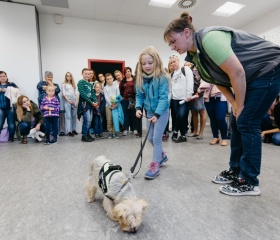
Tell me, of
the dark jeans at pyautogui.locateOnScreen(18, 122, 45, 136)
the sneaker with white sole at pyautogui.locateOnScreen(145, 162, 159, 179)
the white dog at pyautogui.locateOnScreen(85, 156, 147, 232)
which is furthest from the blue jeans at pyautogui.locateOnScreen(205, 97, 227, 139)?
the dark jeans at pyautogui.locateOnScreen(18, 122, 45, 136)

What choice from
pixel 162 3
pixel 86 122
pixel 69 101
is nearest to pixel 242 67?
pixel 86 122

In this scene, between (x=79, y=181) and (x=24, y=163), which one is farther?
(x=24, y=163)

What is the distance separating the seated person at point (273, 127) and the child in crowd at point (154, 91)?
7.08 feet

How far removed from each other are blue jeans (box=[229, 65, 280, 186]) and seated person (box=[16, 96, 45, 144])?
357 centimetres

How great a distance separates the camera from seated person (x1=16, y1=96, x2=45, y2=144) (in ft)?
12.1

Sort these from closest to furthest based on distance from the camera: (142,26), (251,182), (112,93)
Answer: (251,182)
(112,93)
(142,26)

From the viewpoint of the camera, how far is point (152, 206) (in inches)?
52.9

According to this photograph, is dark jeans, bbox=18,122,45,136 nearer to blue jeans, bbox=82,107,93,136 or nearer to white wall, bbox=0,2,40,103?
blue jeans, bbox=82,107,93,136

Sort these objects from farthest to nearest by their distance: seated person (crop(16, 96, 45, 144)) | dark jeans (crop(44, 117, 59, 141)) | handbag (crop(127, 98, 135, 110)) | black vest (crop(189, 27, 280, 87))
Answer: handbag (crop(127, 98, 135, 110)) < seated person (crop(16, 96, 45, 144)) < dark jeans (crop(44, 117, 59, 141)) < black vest (crop(189, 27, 280, 87))

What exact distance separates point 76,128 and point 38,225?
4.25 metres

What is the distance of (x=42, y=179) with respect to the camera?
185cm

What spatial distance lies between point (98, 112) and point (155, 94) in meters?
2.37

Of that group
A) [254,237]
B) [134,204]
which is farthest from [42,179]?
[254,237]

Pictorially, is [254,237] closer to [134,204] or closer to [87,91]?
[134,204]
